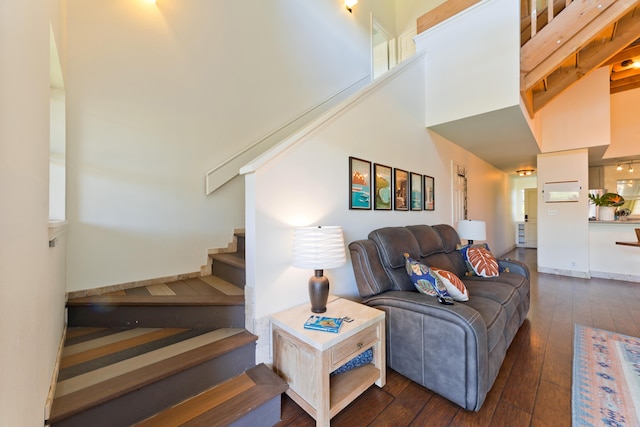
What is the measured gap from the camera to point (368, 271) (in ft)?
6.61

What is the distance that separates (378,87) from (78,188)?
111 inches

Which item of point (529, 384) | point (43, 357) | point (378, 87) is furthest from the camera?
point (378, 87)

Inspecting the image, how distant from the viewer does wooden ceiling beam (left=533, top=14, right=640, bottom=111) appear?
9.71 ft

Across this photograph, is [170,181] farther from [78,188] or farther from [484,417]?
[484,417]

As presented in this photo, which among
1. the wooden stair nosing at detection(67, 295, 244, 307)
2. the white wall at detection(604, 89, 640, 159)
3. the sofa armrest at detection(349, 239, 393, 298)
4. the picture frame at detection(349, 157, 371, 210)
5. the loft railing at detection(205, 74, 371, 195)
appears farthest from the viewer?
the white wall at detection(604, 89, 640, 159)

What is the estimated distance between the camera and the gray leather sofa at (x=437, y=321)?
1.48m

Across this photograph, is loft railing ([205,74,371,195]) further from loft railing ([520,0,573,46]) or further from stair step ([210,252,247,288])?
loft railing ([520,0,573,46])

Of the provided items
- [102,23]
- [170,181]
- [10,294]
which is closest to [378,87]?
[170,181]

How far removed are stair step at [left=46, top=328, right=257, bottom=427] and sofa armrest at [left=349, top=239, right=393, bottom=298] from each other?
35.7 inches

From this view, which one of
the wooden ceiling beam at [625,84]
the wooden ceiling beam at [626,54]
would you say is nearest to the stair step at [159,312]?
the wooden ceiling beam at [626,54]

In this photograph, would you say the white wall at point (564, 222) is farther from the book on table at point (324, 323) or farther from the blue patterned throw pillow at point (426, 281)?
the book on table at point (324, 323)

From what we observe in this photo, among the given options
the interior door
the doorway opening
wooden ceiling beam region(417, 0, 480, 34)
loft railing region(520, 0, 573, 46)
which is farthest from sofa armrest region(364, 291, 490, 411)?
the interior door

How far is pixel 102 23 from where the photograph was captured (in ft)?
6.63

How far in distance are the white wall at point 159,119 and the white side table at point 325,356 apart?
→ 140 cm
